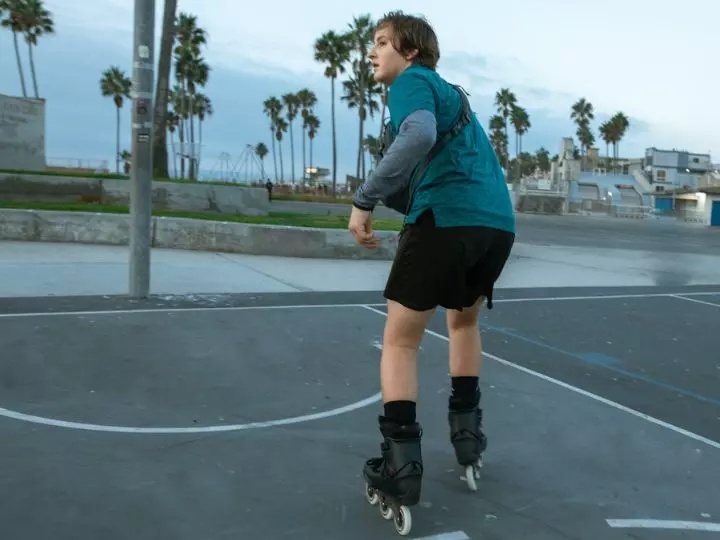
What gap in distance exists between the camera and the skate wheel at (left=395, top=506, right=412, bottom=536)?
2.80m

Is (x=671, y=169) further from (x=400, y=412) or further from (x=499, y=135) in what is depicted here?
(x=400, y=412)

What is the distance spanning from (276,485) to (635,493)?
5.20 feet

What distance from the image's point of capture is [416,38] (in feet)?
9.91

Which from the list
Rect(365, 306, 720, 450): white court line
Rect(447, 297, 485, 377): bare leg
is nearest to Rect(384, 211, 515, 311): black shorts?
Rect(447, 297, 485, 377): bare leg

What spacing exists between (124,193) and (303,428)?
13470mm

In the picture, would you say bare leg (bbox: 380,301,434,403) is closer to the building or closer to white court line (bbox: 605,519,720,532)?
white court line (bbox: 605,519,720,532)

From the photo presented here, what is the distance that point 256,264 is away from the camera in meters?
11.3

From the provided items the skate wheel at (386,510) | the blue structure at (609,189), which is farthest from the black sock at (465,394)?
the blue structure at (609,189)

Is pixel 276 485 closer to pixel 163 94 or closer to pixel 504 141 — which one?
pixel 163 94

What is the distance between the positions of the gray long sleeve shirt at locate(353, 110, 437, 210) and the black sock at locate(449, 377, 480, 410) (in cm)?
101

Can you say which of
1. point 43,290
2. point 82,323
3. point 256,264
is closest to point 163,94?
point 256,264

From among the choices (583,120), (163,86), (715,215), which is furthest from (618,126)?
(163,86)

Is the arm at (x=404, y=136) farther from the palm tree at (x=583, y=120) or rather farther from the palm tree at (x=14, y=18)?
the palm tree at (x=583, y=120)

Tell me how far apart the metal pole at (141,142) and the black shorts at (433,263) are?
5.20 metres
